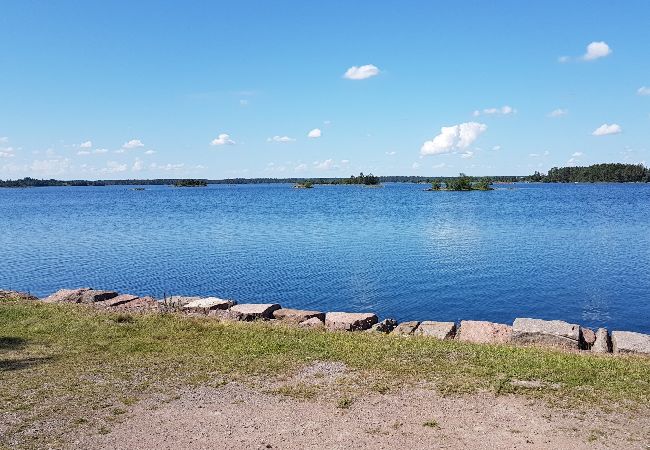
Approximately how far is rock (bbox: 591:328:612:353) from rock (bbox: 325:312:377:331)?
651cm

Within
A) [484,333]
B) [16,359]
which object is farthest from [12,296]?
[484,333]

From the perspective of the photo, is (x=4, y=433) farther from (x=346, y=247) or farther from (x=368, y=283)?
(x=346, y=247)

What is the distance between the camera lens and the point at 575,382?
11.1 metres

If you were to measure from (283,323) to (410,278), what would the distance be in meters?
13.7

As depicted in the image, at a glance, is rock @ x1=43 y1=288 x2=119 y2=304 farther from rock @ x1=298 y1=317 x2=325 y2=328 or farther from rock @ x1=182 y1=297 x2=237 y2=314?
rock @ x1=298 y1=317 x2=325 y2=328

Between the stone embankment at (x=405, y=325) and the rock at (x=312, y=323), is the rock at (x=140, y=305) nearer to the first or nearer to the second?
the stone embankment at (x=405, y=325)

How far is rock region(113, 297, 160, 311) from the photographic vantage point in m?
19.3

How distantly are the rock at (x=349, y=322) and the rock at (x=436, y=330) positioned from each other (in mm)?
1779

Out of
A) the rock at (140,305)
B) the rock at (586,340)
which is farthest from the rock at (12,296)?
the rock at (586,340)

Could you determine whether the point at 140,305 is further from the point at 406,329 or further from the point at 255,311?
the point at 406,329

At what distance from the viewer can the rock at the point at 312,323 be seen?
55.8 ft

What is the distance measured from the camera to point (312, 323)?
17312mm

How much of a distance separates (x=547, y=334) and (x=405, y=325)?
4107 mm

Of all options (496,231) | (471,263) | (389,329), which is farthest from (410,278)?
(496,231)
